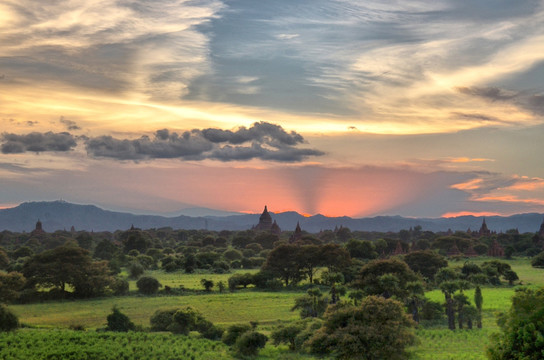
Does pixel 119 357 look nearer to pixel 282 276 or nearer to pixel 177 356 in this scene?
pixel 177 356

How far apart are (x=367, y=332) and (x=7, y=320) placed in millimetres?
31229

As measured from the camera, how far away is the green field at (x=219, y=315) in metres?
40.1

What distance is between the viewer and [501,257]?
12781cm

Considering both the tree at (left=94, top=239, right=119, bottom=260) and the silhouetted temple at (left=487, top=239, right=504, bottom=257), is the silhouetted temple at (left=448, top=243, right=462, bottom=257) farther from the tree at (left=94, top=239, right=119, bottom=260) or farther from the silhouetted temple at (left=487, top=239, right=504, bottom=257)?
the tree at (left=94, top=239, right=119, bottom=260)

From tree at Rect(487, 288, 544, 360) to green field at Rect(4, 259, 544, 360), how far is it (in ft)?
26.0

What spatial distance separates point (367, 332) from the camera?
30328mm

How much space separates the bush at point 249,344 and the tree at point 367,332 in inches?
313

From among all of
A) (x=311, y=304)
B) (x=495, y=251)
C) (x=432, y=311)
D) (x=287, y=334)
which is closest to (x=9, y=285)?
(x=311, y=304)

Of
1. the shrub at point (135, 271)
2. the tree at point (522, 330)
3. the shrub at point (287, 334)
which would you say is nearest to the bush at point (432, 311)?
the shrub at point (287, 334)

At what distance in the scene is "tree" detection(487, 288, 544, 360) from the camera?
21.2m

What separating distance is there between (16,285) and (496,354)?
56754 mm

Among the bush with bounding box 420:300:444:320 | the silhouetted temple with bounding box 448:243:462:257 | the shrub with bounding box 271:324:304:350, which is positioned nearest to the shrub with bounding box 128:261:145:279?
the bush with bounding box 420:300:444:320

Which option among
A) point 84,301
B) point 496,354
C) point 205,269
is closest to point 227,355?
Answer: point 496,354

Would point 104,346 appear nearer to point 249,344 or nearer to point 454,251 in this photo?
point 249,344
